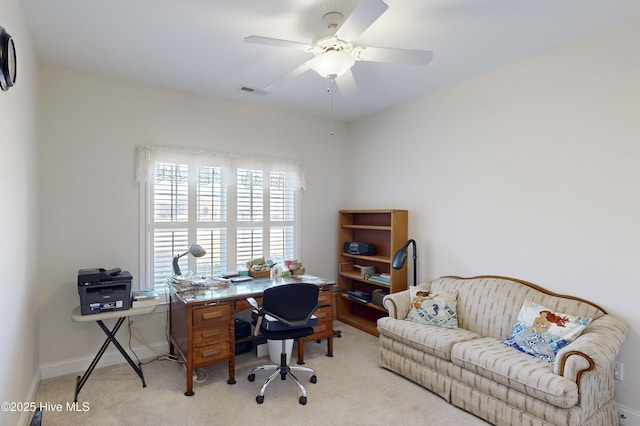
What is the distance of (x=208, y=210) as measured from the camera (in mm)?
3805

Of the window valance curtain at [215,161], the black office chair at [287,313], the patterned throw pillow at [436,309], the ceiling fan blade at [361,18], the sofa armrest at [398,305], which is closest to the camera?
the ceiling fan blade at [361,18]

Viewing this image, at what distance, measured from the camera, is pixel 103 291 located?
278 cm

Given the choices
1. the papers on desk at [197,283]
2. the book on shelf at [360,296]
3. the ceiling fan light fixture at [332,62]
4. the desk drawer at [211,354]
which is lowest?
the desk drawer at [211,354]

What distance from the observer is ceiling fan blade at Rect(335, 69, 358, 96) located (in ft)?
9.87

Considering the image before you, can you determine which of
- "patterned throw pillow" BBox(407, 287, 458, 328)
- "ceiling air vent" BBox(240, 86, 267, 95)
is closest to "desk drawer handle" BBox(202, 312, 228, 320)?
"patterned throw pillow" BBox(407, 287, 458, 328)

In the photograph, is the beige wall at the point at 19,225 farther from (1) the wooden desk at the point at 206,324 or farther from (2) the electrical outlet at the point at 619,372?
(2) the electrical outlet at the point at 619,372

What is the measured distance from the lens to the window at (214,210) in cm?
348

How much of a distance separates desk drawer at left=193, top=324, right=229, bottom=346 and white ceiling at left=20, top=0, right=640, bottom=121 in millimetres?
2234

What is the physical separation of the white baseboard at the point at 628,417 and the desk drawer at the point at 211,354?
2.90 metres

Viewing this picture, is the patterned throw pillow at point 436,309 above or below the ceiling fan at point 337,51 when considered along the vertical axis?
below

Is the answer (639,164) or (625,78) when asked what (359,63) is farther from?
(639,164)

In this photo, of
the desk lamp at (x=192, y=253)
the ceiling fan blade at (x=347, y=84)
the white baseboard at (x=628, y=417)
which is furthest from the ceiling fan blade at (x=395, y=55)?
the white baseboard at (x=628, y=417)

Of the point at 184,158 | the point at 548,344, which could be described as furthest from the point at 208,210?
the point at 548,344

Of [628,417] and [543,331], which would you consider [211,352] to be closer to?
[543,331]
